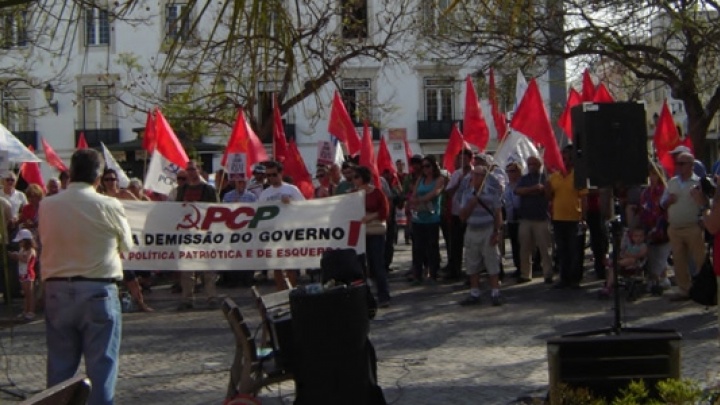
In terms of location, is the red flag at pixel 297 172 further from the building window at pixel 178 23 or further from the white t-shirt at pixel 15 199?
the building window at pixel 178 23

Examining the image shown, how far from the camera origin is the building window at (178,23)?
11.3 feet

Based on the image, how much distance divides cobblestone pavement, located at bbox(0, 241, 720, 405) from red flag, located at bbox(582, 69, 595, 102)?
165 inches

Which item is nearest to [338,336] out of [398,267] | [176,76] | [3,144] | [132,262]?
[176,76]

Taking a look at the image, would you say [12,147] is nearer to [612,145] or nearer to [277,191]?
[277,191]

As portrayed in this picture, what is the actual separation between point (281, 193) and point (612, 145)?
205 inches

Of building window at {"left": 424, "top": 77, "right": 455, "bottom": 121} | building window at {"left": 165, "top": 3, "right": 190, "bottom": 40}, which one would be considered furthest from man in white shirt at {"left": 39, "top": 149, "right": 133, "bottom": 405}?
building window at {"left": 424, "top": 77, "right": 455, "bottom": 121}

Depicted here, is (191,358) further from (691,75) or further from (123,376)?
(691,75)

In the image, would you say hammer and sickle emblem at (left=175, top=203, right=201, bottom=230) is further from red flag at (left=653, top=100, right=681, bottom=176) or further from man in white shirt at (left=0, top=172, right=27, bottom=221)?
red flag at (left=653, top=100, right=681, bottom=176)

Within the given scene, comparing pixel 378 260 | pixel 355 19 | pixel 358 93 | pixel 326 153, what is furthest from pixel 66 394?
pixel 358 93

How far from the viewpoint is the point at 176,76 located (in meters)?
3.74

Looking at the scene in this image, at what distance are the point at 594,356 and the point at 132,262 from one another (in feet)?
26.8

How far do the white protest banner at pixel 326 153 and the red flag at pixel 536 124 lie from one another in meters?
6.10

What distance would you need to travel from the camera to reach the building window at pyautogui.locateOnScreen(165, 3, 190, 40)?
3441mm

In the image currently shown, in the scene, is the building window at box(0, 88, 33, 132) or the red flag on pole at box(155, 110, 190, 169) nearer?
the building window at box(0, 88, 33, 132)
